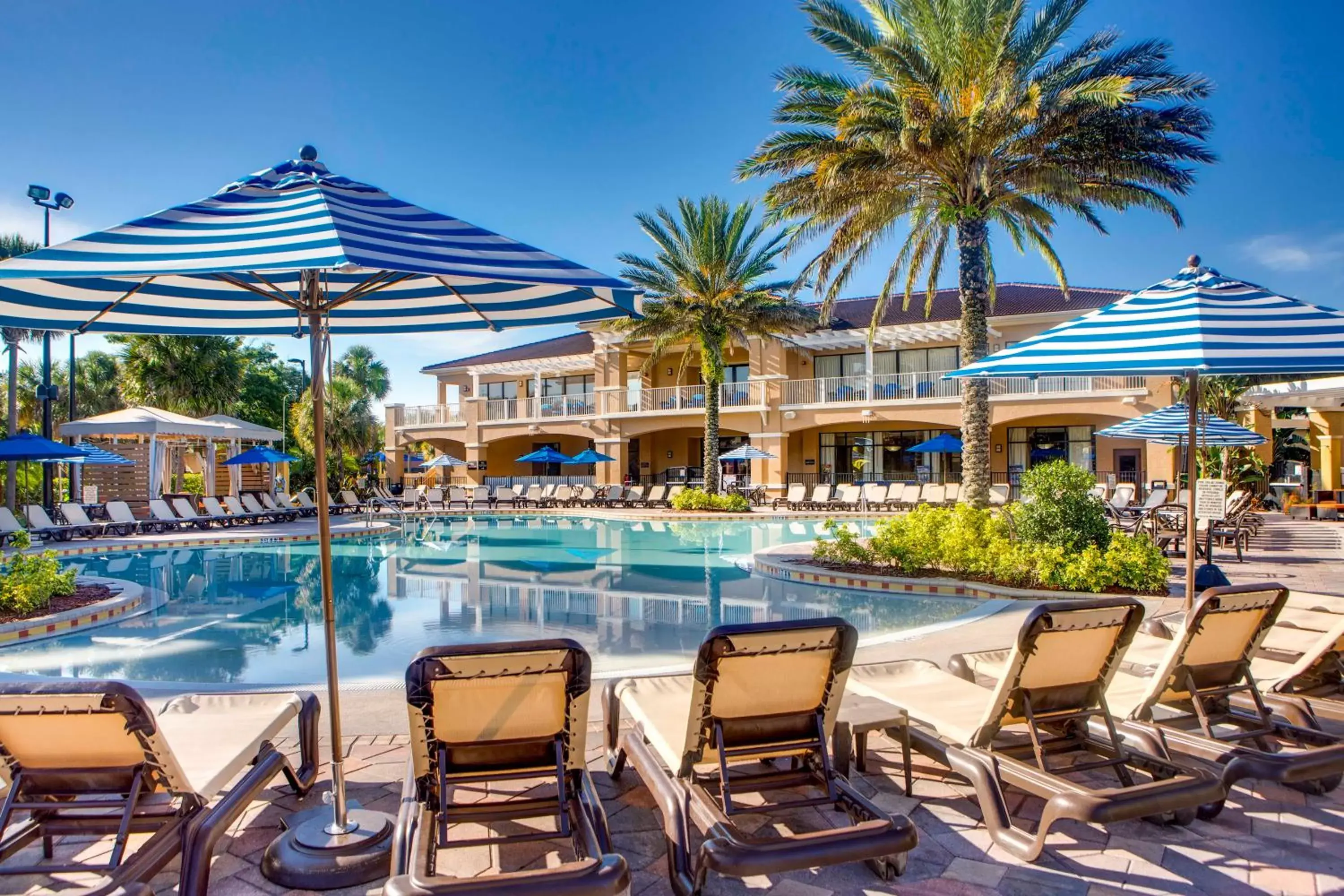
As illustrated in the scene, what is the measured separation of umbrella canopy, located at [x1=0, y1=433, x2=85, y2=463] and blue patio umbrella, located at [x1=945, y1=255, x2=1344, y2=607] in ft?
62.3

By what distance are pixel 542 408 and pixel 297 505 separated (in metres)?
12.2

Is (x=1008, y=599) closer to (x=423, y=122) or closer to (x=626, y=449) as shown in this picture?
(x=423, y=122)

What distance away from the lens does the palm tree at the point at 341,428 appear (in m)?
31.7

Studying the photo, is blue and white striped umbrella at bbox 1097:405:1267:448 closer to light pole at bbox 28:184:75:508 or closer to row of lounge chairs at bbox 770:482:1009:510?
row of lounge chairs at bbox 770:482:1009:510

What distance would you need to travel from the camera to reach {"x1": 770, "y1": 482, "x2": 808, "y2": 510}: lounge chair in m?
26.6

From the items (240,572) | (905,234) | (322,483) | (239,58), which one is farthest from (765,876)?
(905,234)

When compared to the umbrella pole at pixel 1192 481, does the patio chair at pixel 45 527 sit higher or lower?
lower

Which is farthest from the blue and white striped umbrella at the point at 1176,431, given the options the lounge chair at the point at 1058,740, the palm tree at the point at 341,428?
the palm tree at the point at 341,428

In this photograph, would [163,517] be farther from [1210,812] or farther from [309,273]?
[1210,812]

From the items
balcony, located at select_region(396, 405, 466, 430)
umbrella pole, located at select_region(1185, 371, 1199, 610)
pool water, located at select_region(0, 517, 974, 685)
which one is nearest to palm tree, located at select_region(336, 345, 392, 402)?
balcony, located at select_region(396, 405, 466, 430)

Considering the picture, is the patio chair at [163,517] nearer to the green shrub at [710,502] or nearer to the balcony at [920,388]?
the green shrub at [710,502]

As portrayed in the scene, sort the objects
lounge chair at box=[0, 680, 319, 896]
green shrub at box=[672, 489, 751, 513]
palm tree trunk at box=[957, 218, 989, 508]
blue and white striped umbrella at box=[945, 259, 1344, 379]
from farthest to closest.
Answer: green shrub at box=[672, 489, 751, 513] < palm tree trunk at box=[957, 218, 989, 508] < blue and white striped umbrella at box=[945, 259, 1344, 379] < lounge chair at box=[0, 680, 319, 896]

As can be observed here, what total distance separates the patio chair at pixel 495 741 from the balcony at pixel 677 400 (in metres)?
27.7

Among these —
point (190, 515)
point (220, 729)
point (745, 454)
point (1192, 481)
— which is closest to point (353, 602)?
point (220, 729)
